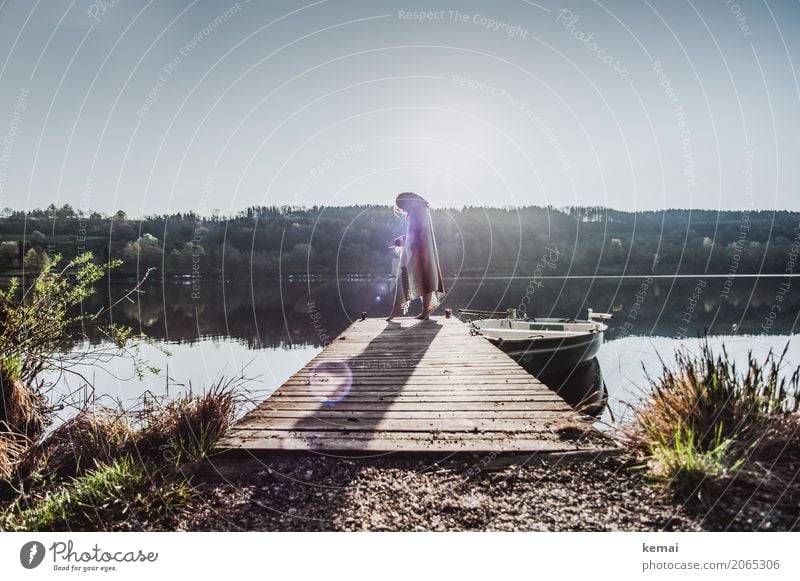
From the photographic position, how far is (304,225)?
36.3m

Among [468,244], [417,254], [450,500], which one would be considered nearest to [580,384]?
[417,254]

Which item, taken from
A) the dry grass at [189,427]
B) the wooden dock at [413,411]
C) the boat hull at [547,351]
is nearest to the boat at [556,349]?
the boat hull at [547,351]

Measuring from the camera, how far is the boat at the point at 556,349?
29.7 feet

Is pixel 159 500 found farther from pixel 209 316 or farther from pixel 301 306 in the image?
pixel 301 306

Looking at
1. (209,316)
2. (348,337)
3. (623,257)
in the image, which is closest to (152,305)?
(209,316)

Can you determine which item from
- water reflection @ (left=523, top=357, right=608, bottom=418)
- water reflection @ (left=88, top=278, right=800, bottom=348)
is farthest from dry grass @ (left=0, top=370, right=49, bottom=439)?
water reflection @ (left=88, top=278, right=800, bottom=348)

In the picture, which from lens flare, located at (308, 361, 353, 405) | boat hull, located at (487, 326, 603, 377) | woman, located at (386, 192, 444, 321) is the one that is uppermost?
woman, located at (386, 192, 444, 321)

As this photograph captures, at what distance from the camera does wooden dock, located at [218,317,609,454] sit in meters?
3.19

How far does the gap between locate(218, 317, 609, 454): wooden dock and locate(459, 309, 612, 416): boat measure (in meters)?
2.72

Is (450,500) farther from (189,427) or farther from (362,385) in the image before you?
(362,385)

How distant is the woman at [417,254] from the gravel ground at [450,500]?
6237mm

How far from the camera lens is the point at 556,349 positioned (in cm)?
945

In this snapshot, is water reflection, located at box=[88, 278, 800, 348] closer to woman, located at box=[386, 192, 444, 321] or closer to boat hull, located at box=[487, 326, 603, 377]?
boat hull, located at box=[487, 326, 603, 377]

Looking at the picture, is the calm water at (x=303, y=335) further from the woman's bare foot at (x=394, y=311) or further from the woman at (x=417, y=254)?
the woman at (x=417, y=254)
